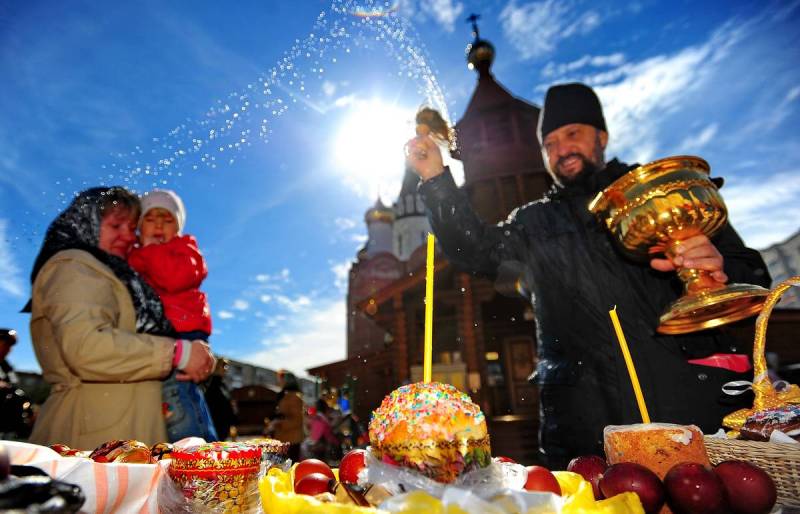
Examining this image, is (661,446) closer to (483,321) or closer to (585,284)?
(585,284)

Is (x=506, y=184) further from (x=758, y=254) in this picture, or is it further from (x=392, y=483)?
(x=392, y=483)

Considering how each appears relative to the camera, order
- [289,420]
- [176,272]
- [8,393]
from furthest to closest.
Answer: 1. [289,420]
2. [8,393]
3. [176,272]

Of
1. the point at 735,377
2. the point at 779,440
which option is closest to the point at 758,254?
the point at 735,377

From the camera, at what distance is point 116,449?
1336mm

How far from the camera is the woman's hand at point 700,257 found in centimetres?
199

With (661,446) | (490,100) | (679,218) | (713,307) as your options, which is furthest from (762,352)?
(490,100)

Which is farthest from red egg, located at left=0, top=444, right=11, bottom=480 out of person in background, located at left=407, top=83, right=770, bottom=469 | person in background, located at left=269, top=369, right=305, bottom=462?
person in background, located at left=269, top=369, right=305, bottom=462

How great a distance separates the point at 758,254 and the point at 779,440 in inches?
63.4

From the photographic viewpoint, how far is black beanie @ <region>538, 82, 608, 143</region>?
3379 mm

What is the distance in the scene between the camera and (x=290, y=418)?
9.69 meters

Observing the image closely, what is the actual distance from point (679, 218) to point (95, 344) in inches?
123

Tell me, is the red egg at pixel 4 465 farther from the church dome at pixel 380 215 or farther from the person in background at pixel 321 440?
the church dome at pixel 380 215

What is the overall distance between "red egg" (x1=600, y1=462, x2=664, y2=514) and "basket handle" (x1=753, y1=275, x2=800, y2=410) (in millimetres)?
832

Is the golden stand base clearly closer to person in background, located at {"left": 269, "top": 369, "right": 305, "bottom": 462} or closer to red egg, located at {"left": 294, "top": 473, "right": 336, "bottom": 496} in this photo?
red egg, located at {"left": 294, "top": 473, "right": 336, "bottom": 496}
